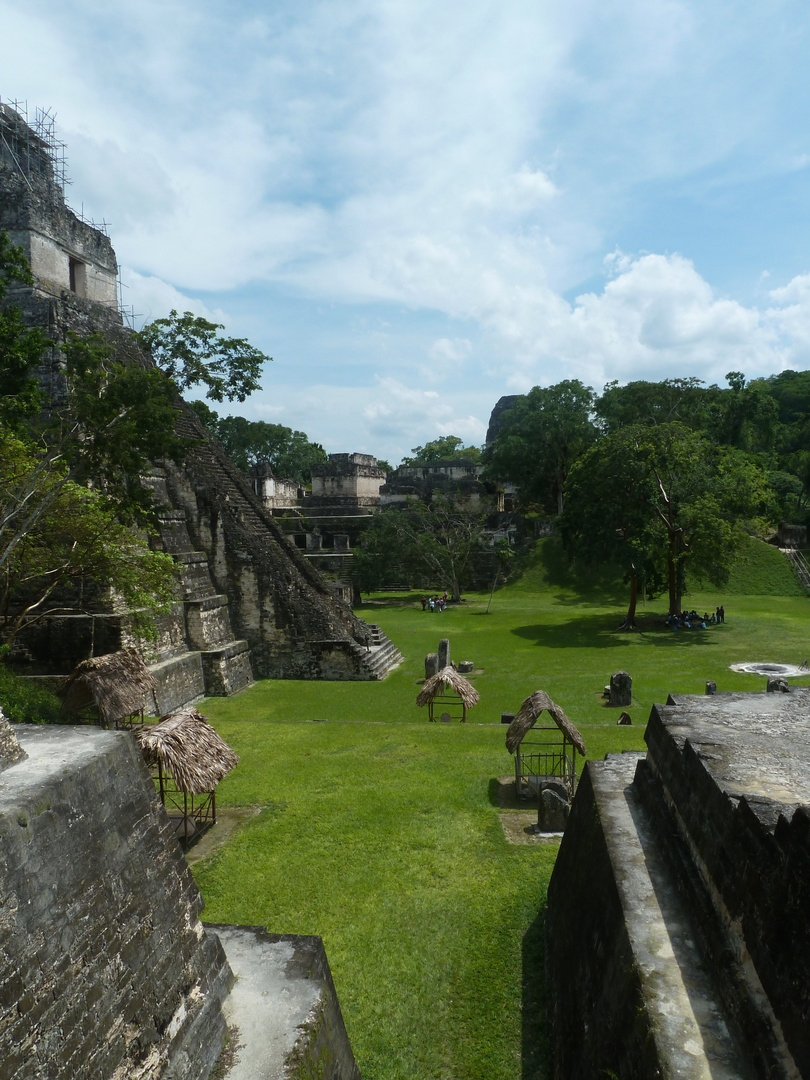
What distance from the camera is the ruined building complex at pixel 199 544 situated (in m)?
14.5

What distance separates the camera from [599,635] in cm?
2017

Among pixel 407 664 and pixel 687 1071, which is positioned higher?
pixel 687 1071

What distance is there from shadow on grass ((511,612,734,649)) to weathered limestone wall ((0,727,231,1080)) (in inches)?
632

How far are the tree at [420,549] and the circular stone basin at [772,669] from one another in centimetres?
1472

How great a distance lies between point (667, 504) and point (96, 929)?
67.1 feet

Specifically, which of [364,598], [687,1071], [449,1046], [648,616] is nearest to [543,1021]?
[449,1046]

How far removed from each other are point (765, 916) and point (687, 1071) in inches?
29.5

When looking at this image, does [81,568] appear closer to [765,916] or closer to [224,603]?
[224,603]

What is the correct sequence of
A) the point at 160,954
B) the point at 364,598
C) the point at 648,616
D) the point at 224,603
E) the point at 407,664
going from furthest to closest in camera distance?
the point at 364,598 → the point at 648,616 → the point at 407,664 → the point at 224,603 → the point at 160,954

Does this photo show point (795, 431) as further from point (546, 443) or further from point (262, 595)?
point (262, 595)

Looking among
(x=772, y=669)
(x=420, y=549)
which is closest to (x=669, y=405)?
(x=420, y=549)

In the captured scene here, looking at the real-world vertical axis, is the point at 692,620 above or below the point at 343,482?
below

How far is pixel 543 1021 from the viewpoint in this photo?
5.00m

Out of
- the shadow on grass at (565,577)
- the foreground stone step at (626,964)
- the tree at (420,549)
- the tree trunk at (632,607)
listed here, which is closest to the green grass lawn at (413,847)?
the foreground stone step at (626,964)
